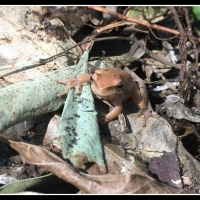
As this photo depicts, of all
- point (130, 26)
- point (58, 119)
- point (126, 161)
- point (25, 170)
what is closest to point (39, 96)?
point (58, 119)

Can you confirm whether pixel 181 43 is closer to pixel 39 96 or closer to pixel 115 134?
pixel 115 134

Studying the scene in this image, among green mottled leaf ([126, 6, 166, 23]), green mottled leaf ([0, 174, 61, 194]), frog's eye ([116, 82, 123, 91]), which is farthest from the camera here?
green mottled leaf ([126, 6, 166, 23])

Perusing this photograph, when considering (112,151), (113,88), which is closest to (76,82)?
(113,88)

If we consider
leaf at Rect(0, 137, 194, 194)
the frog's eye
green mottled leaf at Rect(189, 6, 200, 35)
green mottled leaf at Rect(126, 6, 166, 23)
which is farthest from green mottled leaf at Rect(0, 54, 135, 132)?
green mottled leaf at Rect(189, 6, 200, 35)

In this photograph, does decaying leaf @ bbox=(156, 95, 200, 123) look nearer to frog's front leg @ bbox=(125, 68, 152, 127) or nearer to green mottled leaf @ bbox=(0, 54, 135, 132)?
frog's front leg @ bbox=(125, 68, 152, 127)

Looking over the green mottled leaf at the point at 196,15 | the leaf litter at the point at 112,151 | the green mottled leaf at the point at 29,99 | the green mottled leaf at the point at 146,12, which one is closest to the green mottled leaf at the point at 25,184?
the leaf litter at the point at 112,151

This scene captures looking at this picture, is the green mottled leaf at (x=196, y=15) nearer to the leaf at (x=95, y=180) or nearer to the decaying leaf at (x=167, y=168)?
the decaying leaf at (x=167, y=168)
